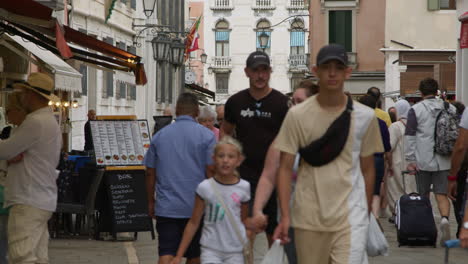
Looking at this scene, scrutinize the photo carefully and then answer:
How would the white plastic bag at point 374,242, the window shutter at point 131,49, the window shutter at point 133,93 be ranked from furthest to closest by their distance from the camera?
the window shutter at point 133,93 → the window shutter at point 131,49 → the white plastic bag at point 374,242

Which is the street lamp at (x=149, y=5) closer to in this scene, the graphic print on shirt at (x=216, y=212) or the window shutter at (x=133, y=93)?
the window shutter at (x=133, y=93)

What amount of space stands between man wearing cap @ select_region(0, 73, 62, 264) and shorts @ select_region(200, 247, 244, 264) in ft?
6.03

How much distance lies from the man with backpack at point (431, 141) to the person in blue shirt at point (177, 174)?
5.04 meters

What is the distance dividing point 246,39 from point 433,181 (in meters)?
90.4

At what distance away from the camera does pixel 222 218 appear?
7906 mm

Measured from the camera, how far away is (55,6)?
715 inches

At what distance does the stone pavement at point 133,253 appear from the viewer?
487 inches

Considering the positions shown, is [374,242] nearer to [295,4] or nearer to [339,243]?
[339,243]

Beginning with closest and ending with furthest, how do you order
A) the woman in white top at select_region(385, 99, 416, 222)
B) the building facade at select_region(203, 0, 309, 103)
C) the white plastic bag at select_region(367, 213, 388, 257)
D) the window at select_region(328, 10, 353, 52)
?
the white plastic bag at select_region(367, 213, 388, 257) → the woman in white top at select_region(385, 99, 416, 222) → the window at select_region(328, 10, 353, 52) → the building facade at select_region(203, 0, 309, 103)

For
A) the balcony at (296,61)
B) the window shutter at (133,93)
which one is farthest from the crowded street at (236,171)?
the balcony at (296,61)

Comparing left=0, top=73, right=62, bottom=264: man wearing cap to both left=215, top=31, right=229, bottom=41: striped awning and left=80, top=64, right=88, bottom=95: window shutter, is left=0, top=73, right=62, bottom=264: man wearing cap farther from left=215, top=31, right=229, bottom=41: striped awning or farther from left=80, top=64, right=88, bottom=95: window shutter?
left=215, top=31, right=229, bottom=41: striped awning

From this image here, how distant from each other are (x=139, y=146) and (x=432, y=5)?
90.4ft

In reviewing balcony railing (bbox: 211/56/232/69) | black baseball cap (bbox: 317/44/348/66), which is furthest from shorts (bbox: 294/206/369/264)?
balcony railing (bbox: 211/56/232/69)

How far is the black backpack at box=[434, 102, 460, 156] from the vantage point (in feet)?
44.8
